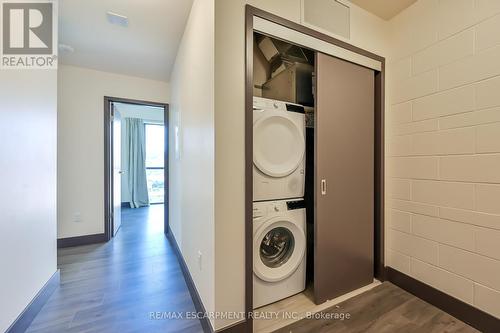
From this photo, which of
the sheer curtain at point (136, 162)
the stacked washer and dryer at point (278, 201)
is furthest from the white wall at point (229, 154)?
the sheer curtain at point (136, 162)

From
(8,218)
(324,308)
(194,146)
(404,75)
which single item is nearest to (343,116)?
(404,75)

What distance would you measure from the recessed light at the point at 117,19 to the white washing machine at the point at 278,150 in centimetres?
154

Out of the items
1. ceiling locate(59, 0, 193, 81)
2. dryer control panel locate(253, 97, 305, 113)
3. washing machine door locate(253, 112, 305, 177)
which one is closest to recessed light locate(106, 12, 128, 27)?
ceiling locate(59, 0, 193, 81)

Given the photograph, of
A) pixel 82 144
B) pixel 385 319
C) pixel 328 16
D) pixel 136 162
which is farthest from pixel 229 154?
pixel 136 162

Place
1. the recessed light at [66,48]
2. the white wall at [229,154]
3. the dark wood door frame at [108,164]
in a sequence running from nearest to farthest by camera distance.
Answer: the white wall at [229,154] < the recessed light at [66,48] < the dark wood door frame at [108,164]

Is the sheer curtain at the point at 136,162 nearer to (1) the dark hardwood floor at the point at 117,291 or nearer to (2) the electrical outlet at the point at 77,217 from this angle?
(2) the electrical outlet at the point at 77,217

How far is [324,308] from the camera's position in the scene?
5.30 feet

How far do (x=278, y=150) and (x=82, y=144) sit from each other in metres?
2.96

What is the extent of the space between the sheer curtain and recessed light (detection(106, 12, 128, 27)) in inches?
158

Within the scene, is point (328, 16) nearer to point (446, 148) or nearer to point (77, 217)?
point (446, 148)

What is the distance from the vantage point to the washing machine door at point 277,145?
1.55 meters

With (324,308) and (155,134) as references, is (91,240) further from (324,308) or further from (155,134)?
(155,134)

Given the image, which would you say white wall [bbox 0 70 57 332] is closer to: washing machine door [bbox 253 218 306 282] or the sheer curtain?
washing machine door [bbox 253 218 306 282]

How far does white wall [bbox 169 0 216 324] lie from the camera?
1.29m
